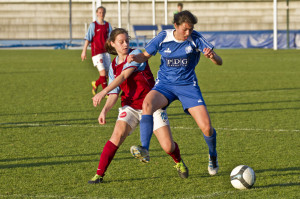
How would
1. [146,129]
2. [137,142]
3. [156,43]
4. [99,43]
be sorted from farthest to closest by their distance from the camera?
[99,43], [137,142], [156,43], [146,129]

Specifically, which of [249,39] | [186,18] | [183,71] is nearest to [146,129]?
[183,71]

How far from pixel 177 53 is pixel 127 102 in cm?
76

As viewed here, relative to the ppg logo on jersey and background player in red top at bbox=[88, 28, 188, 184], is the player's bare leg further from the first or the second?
the ppg logo on jersey

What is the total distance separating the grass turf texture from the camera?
581 centimetres

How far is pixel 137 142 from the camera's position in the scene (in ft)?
27.9

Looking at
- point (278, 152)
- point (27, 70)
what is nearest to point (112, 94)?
point (278, 152)

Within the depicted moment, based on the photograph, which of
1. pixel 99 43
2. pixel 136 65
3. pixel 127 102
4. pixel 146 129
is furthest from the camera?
pixel 99 43

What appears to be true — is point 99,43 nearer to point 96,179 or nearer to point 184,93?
point 184,93

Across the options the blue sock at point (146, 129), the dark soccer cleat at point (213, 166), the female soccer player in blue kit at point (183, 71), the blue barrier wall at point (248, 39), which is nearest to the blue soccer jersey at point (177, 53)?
the female soccer player in blue kit at point (183, 71)

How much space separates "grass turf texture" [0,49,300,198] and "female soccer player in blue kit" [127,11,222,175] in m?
0.58

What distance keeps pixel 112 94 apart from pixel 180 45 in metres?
0.91

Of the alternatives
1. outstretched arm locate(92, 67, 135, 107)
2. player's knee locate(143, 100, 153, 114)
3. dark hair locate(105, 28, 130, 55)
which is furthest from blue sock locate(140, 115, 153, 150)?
dark hair locate(105, 28, 130, 55)

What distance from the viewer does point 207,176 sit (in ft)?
20.7

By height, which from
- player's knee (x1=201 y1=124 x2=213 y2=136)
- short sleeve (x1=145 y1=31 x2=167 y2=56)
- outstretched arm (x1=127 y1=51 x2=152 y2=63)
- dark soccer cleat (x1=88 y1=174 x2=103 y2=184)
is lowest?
dark soccer cleat (x1=88 y1=174 x2=103 y2=184)
